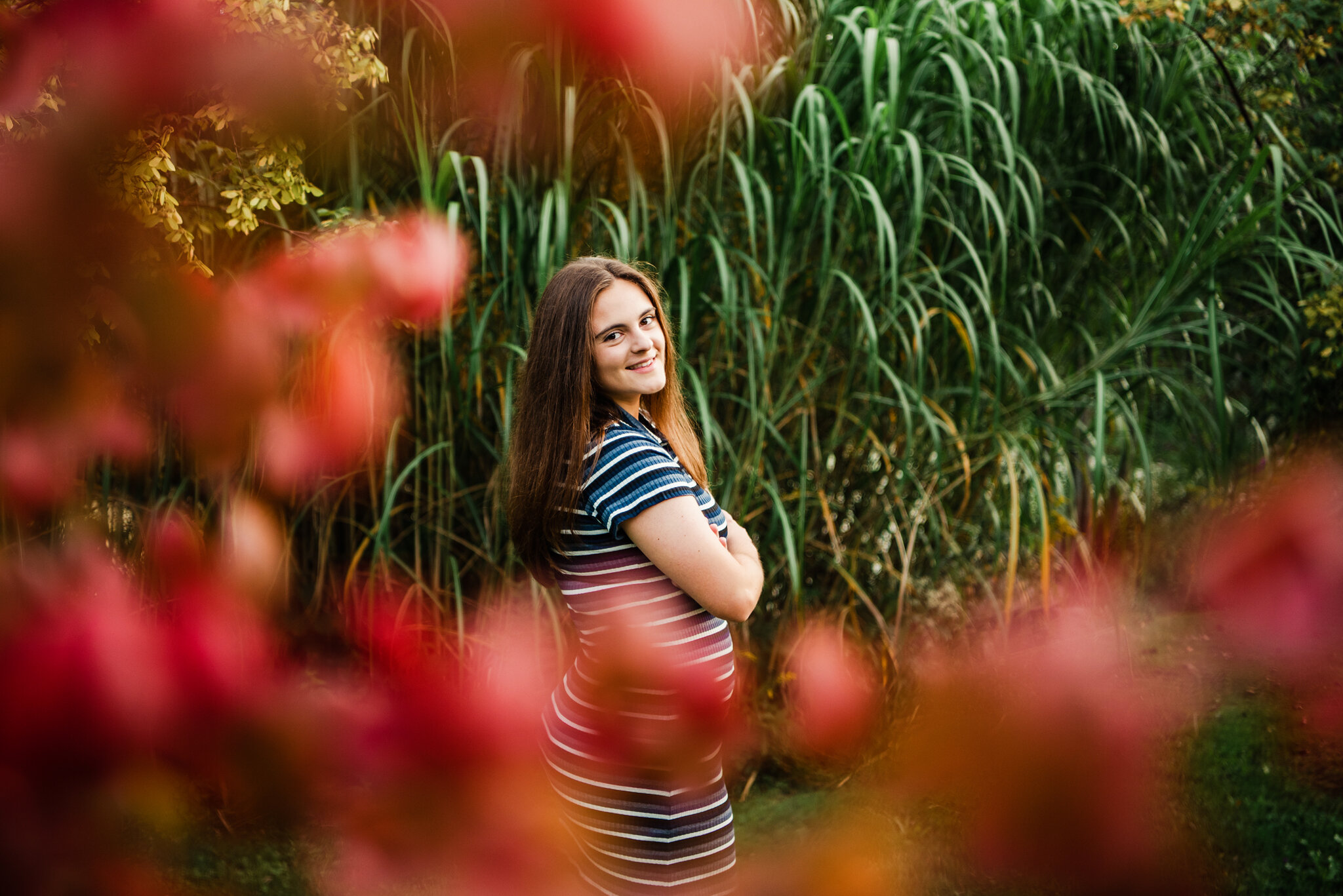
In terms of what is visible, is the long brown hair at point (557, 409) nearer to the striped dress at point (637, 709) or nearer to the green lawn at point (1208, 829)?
the striped dress at point (637, 709)

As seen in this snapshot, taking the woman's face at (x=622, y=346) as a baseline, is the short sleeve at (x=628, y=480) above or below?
below

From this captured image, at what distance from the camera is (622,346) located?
82 centimetres

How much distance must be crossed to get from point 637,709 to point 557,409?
0.84 ft

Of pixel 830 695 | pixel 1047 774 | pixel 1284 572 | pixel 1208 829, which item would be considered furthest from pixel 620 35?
pixel 1208 829

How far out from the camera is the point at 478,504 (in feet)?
4.81

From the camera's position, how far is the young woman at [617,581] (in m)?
0.79

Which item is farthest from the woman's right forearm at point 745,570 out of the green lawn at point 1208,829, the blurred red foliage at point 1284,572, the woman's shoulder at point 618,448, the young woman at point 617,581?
the blurred red foliage at point 1284,572

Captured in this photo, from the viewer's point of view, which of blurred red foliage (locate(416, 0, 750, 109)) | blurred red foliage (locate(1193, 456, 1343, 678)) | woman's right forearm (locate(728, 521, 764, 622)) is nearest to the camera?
woman's right forearm (locate(728, 521, 764, 622))

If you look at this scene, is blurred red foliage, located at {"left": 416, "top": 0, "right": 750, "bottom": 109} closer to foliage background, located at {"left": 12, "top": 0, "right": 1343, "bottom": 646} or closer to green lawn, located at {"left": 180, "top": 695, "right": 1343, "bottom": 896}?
foliage background, located at {"left": 12, "top": 0, "right": 1343, "bottom": 646}

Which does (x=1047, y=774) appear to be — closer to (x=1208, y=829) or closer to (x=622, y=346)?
(x=622, y=346)

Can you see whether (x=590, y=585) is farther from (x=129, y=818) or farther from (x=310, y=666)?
(x=310, y=666)

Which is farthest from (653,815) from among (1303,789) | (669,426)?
(1303,789)

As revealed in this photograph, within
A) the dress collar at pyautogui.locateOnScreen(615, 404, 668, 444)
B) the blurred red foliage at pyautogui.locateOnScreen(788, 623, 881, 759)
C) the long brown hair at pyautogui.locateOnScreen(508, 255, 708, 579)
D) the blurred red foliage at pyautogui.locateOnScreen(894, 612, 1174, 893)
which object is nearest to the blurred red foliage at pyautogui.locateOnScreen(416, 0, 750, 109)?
the long brown hair at pyautogui.locateOnScreen(508, 255, 708, 579)

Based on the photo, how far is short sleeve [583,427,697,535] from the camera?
76 centimetres
